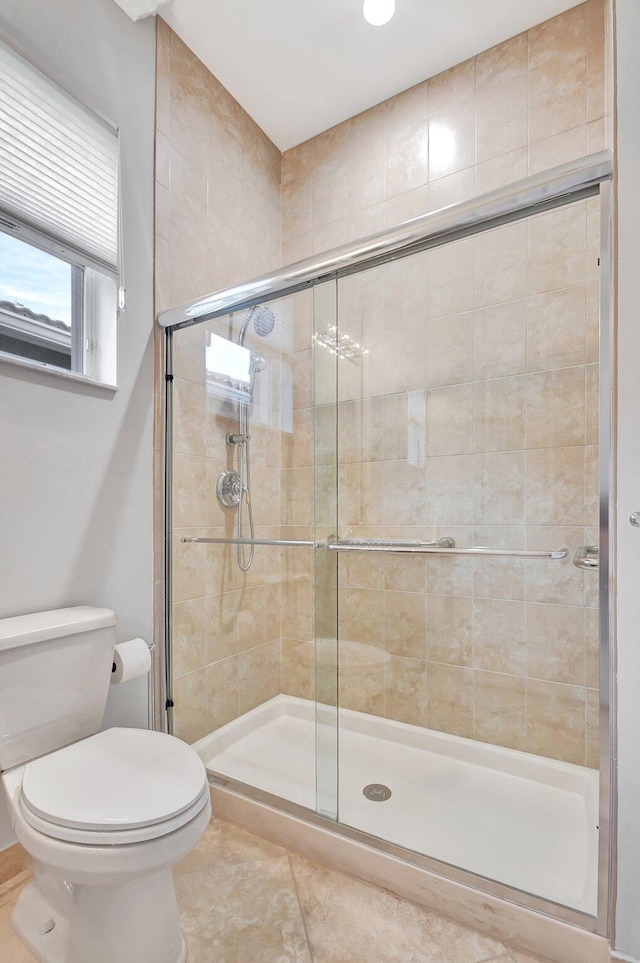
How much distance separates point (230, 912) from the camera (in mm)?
1277

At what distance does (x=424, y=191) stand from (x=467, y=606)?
1713 mm

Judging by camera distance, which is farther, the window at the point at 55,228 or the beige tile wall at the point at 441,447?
the beige tile wall at the point at 441,447

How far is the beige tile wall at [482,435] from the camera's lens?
168 centimetres

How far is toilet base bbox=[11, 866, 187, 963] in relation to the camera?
106 cm

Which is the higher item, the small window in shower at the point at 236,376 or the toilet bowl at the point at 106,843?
the small window in shower at the point at 236,376

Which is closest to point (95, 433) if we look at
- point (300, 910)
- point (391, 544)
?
point (391, 544)

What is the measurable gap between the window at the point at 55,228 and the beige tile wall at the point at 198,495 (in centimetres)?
23

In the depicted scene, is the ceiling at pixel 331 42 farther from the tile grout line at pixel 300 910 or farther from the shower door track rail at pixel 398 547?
the tile grout line at pixel 300 910

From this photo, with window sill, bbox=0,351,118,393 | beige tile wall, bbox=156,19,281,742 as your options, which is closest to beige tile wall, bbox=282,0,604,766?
beige tile wall, bbox=156,19,281,742

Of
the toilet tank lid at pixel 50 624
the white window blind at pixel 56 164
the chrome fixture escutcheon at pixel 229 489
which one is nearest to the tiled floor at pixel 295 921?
the toilet tank lid at pixel 50 624

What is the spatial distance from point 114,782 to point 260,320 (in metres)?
1.43

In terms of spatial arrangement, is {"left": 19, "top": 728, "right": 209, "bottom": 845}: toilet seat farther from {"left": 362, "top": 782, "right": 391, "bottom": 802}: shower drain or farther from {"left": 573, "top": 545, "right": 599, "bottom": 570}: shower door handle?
{"left": 573, "top": 545, "right": 599, "bottom": 570}: shower door handle

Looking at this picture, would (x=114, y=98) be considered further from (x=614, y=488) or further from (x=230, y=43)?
(x=614, y=488)

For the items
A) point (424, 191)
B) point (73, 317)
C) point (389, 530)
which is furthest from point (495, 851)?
point (424, 191)
